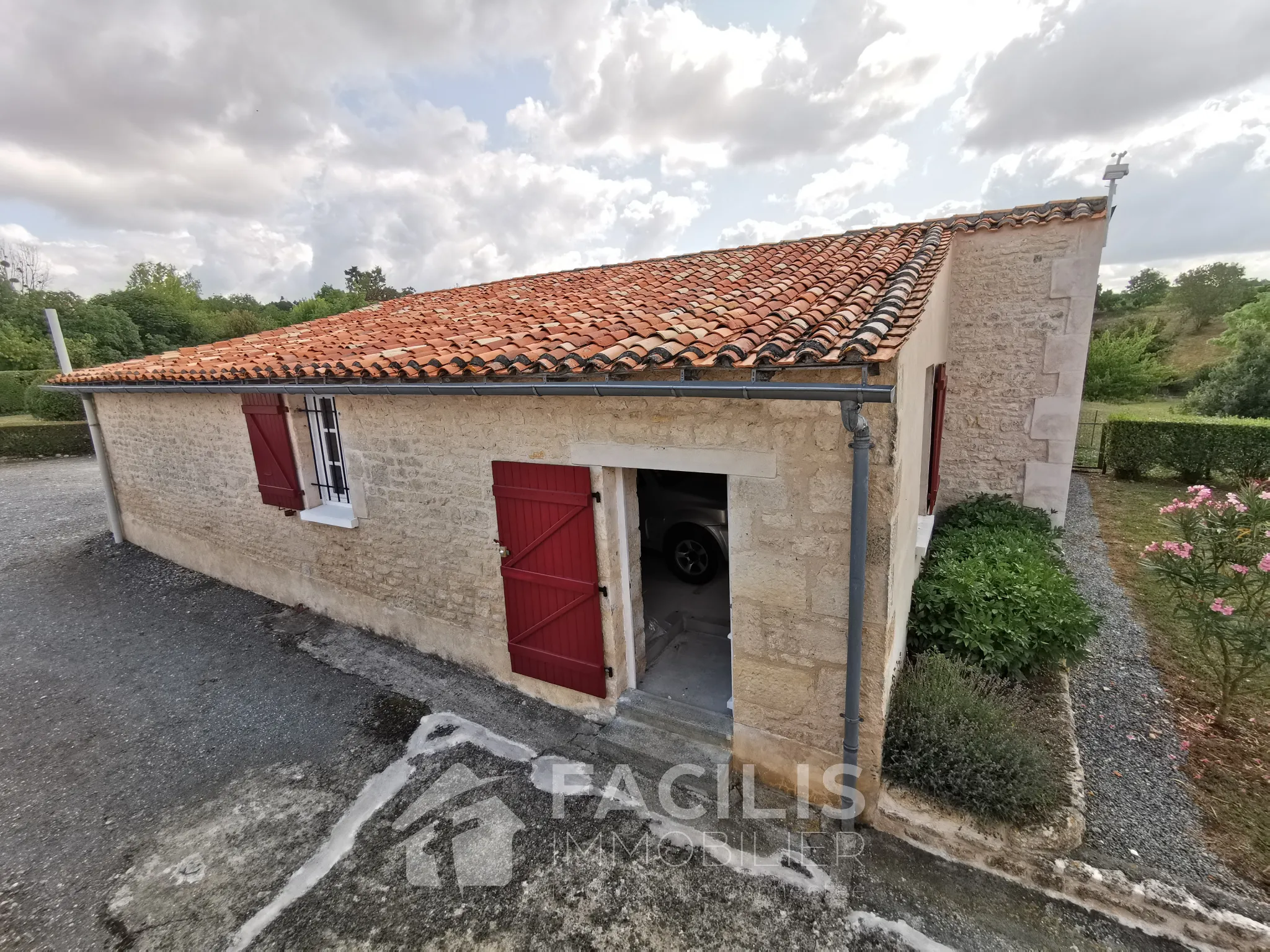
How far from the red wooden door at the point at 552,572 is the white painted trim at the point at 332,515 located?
2.29 metres

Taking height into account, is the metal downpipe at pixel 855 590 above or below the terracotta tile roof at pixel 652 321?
below

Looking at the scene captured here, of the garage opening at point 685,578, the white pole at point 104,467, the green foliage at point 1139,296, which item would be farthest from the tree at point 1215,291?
the white pole at point 104,467

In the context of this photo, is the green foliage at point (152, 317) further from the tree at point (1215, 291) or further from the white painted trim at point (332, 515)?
the tree at point (1215, 291)

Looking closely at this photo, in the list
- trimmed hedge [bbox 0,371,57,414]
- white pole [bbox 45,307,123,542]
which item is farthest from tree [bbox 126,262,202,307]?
white pole [bbox 45,307,123,542]

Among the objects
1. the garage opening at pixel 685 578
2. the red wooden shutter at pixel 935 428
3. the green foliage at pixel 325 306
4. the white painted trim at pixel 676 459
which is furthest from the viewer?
the green foliage at pixel 325 306

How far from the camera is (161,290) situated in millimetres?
43094

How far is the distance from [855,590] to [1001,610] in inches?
101

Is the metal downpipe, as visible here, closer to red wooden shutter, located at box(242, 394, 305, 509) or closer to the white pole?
red wooden shutter, located at box(242, 394, 305, 509)

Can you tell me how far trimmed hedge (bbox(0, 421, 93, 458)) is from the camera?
1742 cm

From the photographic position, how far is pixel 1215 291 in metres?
35.6

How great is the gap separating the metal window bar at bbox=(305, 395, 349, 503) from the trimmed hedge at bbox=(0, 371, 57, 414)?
2648cm

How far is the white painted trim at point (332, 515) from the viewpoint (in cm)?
597

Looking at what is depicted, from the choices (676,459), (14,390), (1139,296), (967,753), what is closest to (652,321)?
(676,459)

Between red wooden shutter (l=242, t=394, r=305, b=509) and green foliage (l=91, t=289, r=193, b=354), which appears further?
green foliage (l=91, t=289, r=193, b=354)
